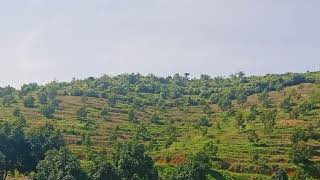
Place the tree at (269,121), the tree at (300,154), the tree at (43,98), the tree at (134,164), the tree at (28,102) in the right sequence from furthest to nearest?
1. the tree at (43,98)
2. the tree at (28,102)
3. the tree at (269,121)
4. the tree at (300,154)
5. the tree at (134,164)

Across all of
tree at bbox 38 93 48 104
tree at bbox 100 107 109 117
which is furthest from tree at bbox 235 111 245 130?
tree at bbox 38 93 48 104

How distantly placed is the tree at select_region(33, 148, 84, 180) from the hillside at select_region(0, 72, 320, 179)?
20.4 m

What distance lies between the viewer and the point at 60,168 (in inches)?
2881

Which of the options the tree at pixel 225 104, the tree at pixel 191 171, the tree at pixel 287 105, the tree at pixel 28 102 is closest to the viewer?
the tree at pixel 191 171

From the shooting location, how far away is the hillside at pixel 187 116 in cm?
9762

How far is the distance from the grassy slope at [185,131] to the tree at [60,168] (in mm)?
25347

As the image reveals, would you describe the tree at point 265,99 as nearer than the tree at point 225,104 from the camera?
Yes

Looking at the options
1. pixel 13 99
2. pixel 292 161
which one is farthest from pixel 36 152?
pixel 13 99

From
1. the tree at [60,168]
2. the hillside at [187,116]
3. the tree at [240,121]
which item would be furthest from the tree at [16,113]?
the tree at [60,168]

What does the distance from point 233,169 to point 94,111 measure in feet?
204

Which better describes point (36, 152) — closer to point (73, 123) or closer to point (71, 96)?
point (73, 123)

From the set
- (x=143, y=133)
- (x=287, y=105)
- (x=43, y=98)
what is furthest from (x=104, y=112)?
(x=287, y=105)

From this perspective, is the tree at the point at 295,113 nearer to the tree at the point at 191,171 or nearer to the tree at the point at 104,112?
the tree at the point at 191,171

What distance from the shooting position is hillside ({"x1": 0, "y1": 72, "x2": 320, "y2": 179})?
97.6 m
